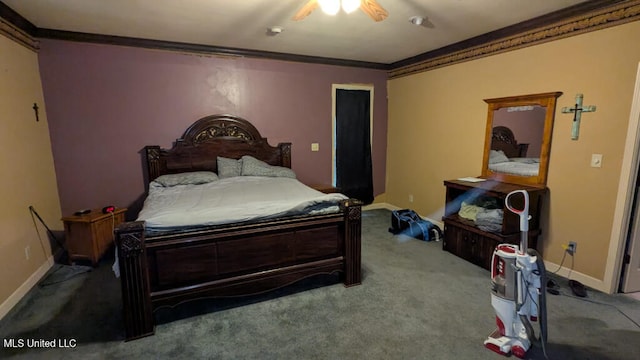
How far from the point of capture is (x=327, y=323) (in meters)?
2.21

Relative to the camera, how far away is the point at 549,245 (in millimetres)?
2979

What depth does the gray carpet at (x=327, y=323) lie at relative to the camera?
6.32ft

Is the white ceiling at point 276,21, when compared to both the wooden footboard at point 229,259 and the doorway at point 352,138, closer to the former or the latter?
the doorway at point 352,138

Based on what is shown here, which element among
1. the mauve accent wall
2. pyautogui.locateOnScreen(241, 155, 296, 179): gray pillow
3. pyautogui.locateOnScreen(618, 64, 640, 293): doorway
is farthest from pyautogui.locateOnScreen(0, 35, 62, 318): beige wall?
pyautogui.locateOnScreen(618, 64, 640, 293): doorway

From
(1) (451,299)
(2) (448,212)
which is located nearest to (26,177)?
(1) (451,299)

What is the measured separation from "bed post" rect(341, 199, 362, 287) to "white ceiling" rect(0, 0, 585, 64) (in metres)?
1.71

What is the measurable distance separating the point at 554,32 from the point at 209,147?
3.86 m

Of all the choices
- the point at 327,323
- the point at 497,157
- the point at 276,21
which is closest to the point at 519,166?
the point at 497,157

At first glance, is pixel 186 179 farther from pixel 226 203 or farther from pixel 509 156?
pixel 509 156

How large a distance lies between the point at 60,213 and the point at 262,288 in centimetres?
276

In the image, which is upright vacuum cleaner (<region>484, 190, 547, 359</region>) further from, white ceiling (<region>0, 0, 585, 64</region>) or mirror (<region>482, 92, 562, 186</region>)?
white ceiling (<region>0, 0, 585, 64</region>)

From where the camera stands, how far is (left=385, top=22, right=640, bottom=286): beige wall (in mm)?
2463

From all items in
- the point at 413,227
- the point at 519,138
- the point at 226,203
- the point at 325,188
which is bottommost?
the point at 413,227

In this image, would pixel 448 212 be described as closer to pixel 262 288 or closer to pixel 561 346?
pixel 561 346
